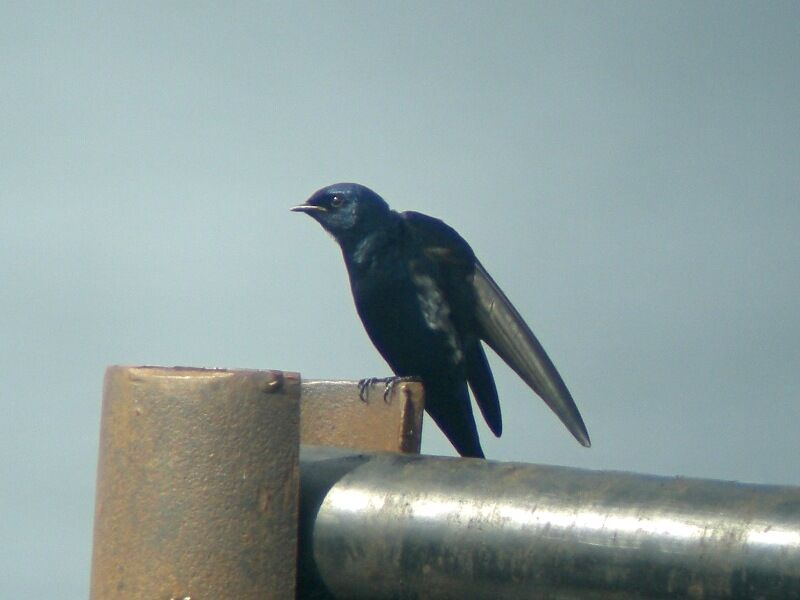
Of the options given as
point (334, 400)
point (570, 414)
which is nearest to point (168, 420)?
point (334, 400)

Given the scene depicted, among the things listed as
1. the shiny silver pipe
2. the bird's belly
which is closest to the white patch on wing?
the bird's belly

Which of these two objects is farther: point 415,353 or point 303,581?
point 415,353

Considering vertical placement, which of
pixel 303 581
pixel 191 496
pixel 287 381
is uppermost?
pixel 287 381

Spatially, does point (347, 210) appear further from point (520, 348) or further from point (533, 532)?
point (533, 532)

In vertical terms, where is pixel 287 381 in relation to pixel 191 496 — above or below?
above

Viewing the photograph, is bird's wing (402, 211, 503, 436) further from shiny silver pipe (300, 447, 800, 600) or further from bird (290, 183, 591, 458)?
shiny silver pipe (300, 447, 800, 600)

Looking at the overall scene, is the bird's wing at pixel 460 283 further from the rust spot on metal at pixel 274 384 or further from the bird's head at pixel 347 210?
the rust spot on metal at pixel 274 384

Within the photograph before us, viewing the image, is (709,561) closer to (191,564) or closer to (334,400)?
(191,564)
